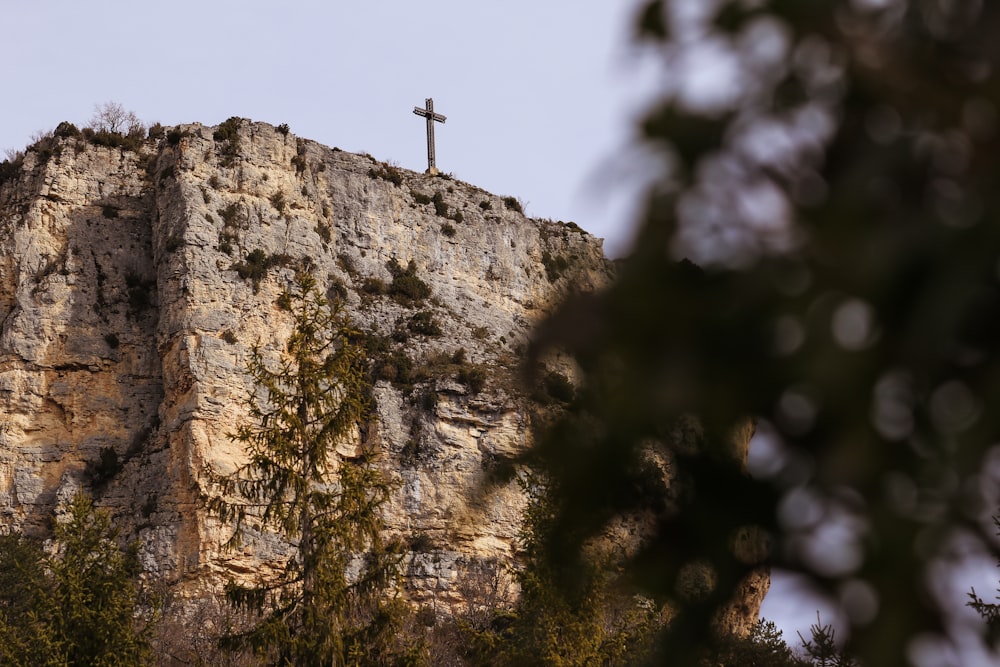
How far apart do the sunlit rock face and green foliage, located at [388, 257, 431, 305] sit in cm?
16

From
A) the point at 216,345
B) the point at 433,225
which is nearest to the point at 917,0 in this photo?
the point at 216,345

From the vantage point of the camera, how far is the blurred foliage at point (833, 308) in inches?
54.4

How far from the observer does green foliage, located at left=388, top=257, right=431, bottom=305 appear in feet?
124

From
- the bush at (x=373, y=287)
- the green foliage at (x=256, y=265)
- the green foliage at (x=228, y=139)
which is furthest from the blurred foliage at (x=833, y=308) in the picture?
the bush at (x=373, y=287)

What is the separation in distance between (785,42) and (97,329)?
112 ft

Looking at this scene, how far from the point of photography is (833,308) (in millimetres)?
1387

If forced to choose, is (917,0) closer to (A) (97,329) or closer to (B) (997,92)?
(B) (997,92)

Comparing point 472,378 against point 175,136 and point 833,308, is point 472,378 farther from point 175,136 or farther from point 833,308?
point 833,308

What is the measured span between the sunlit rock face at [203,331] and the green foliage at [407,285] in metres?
0.16

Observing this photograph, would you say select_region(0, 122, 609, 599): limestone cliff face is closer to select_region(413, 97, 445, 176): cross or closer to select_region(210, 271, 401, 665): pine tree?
select_region(413, 97, 445, 176): cross

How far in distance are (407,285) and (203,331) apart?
7.61 m

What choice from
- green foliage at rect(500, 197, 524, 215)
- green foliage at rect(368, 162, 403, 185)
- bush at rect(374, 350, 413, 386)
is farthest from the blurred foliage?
green foliage at rect(500, 197, 524, 215)

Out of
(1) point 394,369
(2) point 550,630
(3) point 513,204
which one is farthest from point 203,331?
(2) point 550,630

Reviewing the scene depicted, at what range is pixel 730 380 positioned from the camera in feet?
5.00
